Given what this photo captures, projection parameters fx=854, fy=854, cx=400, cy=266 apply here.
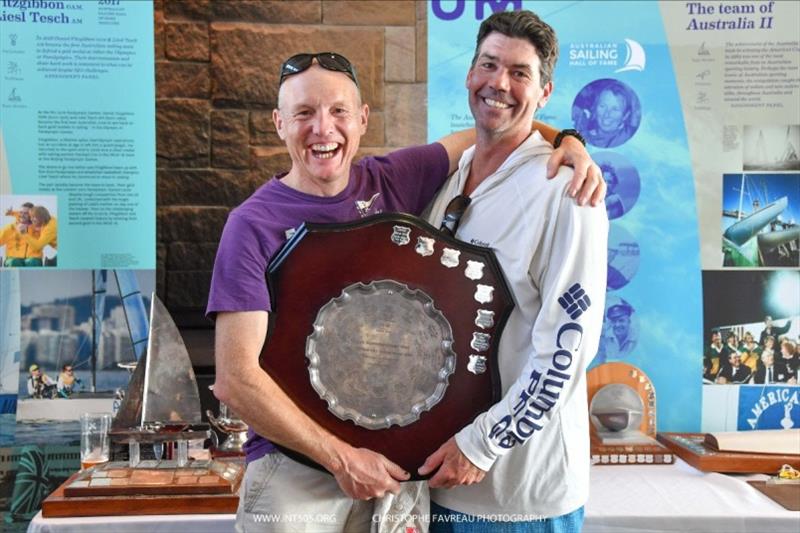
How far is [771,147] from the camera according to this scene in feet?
10.1

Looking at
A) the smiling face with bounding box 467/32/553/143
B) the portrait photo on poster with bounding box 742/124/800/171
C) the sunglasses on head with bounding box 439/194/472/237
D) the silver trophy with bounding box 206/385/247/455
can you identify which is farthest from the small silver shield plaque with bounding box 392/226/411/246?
the portrait photo on poster with bounding box 742/124/800/171

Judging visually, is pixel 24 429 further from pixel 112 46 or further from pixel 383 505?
pixel 383 505

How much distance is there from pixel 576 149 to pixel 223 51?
5.50 feet

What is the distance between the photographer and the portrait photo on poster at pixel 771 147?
306cm

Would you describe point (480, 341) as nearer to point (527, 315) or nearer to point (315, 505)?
point (527, 315)

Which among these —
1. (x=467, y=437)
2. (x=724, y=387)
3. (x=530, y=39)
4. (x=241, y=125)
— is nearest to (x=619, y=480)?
(x=724, y=387)

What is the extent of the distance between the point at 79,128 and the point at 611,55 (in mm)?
1836

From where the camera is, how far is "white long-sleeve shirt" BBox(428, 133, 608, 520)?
1613 millimetres

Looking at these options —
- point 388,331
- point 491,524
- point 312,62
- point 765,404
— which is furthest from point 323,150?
point 765,404

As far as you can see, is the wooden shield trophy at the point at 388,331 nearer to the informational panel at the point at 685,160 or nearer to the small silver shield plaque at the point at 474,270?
the small silver shield plaque at the point at 474,270

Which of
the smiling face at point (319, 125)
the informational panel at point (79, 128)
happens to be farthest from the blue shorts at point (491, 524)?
the informational panel at point (79, 128)

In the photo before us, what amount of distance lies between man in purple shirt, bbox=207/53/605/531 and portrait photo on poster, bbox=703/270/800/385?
1.44 meters

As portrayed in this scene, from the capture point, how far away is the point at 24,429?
282 centimetres

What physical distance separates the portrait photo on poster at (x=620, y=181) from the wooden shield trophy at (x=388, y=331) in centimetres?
152
